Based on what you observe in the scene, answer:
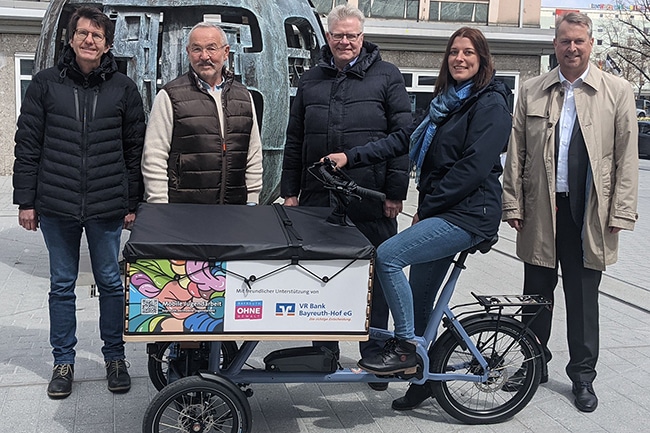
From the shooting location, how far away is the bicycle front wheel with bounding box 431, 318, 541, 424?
3793 millimetres

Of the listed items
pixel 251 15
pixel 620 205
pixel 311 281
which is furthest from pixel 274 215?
pixel 251 15

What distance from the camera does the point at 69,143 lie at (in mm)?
3859

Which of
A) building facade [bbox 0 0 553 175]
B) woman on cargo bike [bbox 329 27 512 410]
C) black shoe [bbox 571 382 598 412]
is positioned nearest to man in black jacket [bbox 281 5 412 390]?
woman on cargo bike [bbox 329 27 512 410]

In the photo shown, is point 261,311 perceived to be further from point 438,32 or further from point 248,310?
point 438,32

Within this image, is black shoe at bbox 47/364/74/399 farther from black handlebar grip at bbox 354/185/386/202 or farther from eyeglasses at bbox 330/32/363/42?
eyeglasses at bbox 330/32/363/42

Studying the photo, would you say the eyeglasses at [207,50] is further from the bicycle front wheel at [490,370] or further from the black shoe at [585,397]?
the black shoe at [585,397]

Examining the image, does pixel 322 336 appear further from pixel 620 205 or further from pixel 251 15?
pixel 251 15

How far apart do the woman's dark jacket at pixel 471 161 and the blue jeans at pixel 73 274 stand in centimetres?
146

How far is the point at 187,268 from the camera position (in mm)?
3072

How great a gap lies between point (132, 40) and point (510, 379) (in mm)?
3693

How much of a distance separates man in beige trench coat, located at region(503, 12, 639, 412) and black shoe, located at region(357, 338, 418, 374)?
0.70 meters

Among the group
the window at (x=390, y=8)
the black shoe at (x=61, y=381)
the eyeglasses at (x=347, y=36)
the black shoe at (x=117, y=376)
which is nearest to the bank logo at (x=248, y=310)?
the black shoe at (x=117, y=376)

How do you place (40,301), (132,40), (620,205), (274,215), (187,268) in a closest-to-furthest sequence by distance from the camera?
(187,268)
(274,215)
(620,205)
(132,40)
(40,301)

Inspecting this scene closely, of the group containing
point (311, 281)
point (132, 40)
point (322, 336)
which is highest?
point (132, 40)
